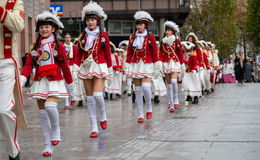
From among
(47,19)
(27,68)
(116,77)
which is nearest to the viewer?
(27,68)

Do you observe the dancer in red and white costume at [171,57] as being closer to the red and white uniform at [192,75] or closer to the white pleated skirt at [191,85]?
the red and white uniform at [192,75]

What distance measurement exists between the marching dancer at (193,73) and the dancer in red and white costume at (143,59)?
5380mm

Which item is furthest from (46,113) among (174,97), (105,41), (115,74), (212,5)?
(212,5)

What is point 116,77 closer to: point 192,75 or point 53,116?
point 192,75

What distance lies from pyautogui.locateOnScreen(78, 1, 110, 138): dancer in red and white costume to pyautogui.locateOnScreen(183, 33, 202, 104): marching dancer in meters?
7.72

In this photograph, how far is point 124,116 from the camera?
46.9 feet

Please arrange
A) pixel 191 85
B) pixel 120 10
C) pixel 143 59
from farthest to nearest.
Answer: pixel 120 10 → pixel 191 85 → pixel 143 59

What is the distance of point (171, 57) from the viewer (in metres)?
Result: 16.0

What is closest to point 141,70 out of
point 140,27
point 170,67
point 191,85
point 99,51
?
point 140,27

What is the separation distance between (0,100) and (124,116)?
24.5 feet

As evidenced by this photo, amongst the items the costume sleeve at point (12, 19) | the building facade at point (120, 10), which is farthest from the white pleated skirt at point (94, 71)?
the building facade at point (120, 10)

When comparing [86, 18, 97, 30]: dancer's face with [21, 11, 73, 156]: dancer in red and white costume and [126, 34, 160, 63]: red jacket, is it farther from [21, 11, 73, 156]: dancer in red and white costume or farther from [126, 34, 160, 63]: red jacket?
[126, 34, 160, 63]: red jacket

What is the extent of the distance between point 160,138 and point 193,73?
893 centimetres

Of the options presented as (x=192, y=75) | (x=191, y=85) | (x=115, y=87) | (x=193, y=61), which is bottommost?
(x=115, y=87)
